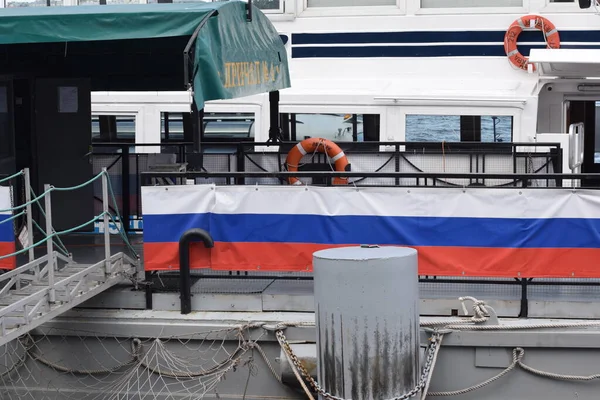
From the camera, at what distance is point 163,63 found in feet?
39.0

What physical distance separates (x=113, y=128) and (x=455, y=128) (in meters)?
5.38

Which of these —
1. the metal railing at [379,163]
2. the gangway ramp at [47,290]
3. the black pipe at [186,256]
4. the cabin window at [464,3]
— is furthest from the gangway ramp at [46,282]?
the cabin window at [464,3]

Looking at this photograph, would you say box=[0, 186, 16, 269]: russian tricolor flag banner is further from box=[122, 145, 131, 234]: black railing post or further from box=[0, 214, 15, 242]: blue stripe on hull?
box=[122, 145, 131, 234]: black railing post

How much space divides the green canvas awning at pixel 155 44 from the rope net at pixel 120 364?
1.99m

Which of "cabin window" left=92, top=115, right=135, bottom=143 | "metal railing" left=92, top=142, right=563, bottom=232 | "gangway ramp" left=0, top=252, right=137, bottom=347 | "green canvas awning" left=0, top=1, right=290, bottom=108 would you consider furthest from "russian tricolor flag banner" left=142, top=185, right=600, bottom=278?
"cabin window" left=92, top=115, right=135, bottom=143

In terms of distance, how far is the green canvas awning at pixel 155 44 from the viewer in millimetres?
7805

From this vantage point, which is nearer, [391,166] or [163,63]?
[391,166]

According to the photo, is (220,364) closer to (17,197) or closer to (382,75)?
(17,197)

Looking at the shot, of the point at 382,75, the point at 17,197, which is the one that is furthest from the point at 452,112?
the point at 17,197

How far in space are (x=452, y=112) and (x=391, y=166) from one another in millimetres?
2820

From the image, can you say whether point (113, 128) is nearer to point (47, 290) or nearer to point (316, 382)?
point (47, 290)

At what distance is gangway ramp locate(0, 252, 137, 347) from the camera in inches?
259

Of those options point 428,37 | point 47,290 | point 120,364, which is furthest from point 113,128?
point 47,290

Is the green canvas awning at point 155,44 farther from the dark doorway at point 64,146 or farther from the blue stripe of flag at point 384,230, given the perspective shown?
the blue stripe of flag at point 384,230
